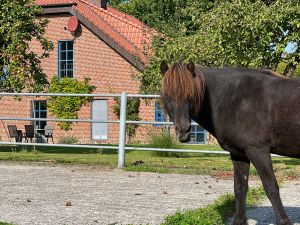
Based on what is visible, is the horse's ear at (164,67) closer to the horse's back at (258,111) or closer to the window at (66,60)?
the horse's back at (258,111)

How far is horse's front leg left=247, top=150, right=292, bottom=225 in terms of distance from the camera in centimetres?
574

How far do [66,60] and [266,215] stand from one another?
2822cm

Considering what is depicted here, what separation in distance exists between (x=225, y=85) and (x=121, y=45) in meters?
26.7

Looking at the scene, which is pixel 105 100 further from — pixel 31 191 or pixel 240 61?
pixel 31 191

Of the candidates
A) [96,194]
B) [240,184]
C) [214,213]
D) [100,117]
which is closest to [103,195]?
[96,194]

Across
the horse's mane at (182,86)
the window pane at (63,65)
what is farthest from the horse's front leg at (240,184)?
the window pane at (63,65)

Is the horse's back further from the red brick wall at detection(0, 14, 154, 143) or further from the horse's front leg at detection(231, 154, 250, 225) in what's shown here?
the red brick wall at detection(0, 14, 154, 143)

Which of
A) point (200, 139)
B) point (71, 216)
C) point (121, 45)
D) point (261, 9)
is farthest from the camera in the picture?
point (121, 45)

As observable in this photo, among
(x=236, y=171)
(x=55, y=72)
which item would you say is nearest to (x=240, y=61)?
(x=236, y=171)

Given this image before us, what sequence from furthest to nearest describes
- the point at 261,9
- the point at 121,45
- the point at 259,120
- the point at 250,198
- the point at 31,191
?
the point at 121,45, the point at 261,9, the point at 31,191, the point at 250,198, the point at 259,120

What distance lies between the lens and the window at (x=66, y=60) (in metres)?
34.1

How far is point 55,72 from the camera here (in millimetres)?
33969

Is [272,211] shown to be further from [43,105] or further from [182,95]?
[43,105]

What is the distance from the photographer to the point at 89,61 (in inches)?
1314
